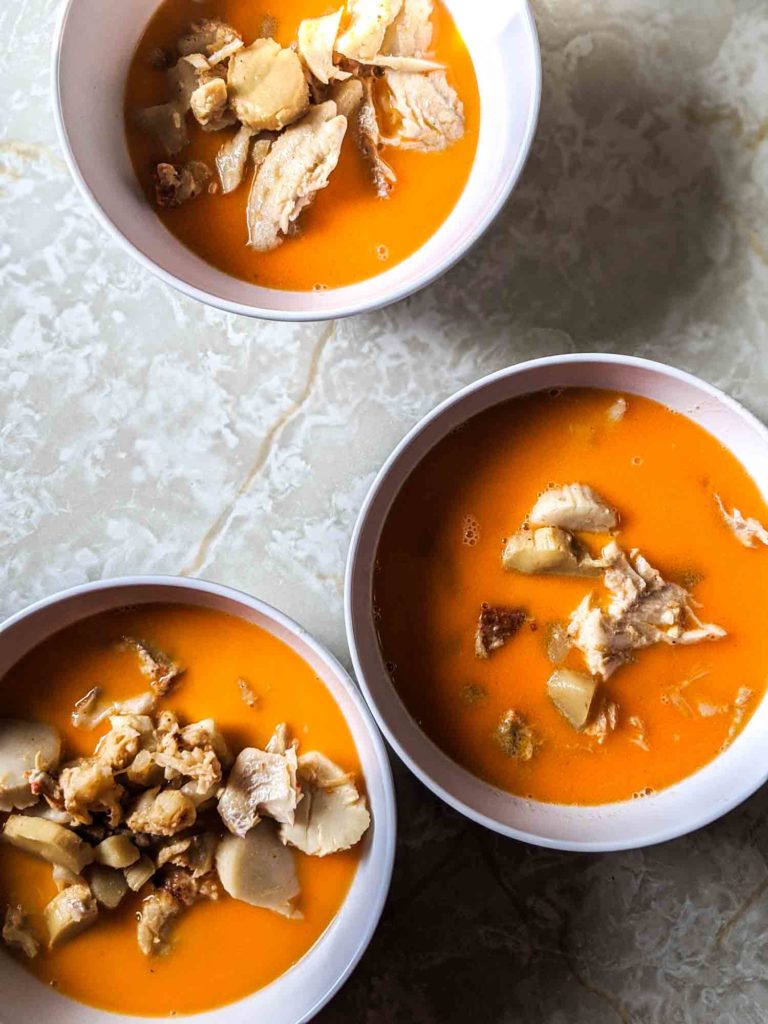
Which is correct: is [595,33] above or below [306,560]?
above

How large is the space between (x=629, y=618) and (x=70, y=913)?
1.04 metres

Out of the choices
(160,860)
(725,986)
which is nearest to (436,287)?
(160,860)

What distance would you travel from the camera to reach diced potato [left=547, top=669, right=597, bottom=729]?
5.20 feet

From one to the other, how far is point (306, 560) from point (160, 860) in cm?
56

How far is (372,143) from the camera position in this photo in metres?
1.65

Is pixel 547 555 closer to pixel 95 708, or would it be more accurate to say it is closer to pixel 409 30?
pixel 95 708

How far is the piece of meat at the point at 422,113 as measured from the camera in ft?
5.41

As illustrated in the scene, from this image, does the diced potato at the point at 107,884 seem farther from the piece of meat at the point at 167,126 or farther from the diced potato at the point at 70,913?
the piece of meat at the point at 167,126

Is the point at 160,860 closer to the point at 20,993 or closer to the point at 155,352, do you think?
the point at 20,993

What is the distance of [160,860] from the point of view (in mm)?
1565

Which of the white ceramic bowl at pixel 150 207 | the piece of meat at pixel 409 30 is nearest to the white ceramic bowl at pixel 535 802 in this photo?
the white ceramic bowl at pixel 150 207

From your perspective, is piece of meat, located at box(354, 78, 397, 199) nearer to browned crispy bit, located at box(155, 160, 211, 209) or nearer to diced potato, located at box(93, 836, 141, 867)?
browned crispy bit, located at box(155, 160, 211, 209)

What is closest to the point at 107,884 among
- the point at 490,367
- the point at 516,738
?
the point at 516,738

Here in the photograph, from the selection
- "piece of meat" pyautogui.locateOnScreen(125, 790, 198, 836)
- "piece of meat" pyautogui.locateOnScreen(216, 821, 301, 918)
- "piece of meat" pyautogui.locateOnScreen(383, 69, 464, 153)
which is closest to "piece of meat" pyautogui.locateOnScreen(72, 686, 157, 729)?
"piece of meat" pyautogui.locateOnScreen(125, 790, 198, 836)
